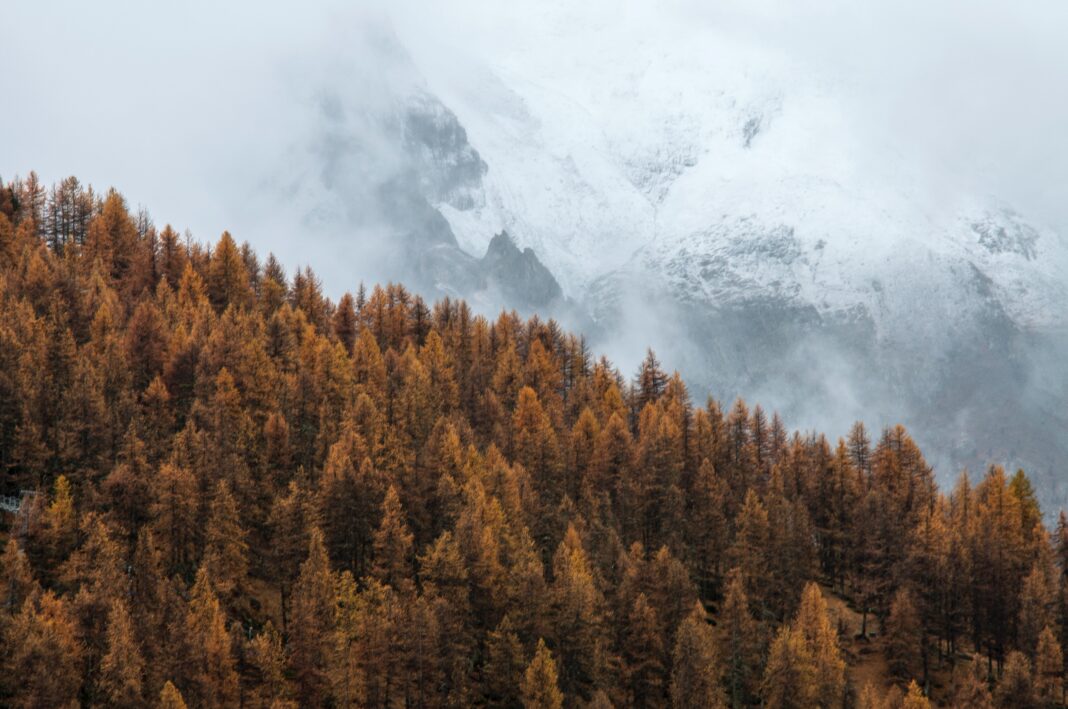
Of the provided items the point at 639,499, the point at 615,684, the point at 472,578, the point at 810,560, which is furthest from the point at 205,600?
the point at 810,560

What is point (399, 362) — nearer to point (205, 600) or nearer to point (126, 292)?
point (126, 292)

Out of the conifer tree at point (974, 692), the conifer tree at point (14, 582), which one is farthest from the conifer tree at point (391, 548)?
the conifer tree at point (974, 692)

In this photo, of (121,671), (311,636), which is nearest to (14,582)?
(121,671)

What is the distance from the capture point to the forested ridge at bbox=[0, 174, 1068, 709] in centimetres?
7738

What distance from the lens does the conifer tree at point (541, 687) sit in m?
81.0

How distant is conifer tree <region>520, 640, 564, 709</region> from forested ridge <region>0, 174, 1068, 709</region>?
321 mm

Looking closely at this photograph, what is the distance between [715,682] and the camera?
87.9 m

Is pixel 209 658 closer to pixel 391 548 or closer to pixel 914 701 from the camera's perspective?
pixel 391 548

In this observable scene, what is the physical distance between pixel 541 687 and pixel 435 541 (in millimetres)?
15052

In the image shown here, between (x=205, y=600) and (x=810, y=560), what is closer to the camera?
(x=205, y=600)

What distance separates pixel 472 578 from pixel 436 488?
443 inches

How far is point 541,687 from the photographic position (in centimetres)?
8150

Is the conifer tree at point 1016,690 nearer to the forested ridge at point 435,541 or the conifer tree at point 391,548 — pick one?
the forested ridge at point 435,541

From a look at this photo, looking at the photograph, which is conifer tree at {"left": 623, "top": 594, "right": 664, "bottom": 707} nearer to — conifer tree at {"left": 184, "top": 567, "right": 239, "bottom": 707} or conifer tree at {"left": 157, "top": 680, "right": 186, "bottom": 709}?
conifer tree at {"left": 184, "top": 567, "right": 239, "bottom": 707}
